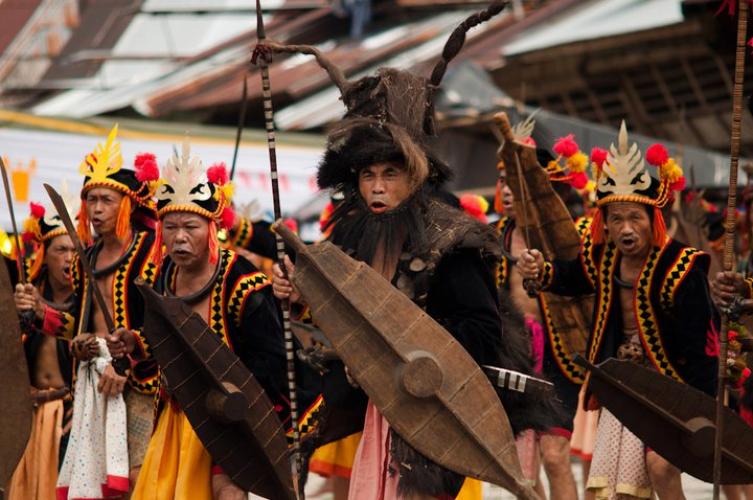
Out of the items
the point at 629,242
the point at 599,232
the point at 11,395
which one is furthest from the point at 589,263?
the point at 11,395

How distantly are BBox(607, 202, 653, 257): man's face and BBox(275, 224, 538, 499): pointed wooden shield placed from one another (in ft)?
6.38

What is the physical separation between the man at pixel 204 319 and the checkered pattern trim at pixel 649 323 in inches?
68.0

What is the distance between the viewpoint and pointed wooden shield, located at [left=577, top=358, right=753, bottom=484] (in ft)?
25.3

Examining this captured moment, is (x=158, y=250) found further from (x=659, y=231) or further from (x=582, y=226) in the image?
(x=582, y=226)

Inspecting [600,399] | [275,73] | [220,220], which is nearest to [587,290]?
[600,399]

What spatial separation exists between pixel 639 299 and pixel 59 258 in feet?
11.9

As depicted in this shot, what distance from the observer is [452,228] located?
7254mm

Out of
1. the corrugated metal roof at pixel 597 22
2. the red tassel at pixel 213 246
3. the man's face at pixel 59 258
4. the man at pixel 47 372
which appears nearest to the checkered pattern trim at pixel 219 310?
the red tassel at pixel 213 246

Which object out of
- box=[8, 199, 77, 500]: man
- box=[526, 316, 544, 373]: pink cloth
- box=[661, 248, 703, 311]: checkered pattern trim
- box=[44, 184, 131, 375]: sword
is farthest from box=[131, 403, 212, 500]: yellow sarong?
box=[526, 316, 544, 373]: pink cloth

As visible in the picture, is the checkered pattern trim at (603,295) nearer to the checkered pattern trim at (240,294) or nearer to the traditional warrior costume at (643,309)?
the traditional warrior costume at (643,309)

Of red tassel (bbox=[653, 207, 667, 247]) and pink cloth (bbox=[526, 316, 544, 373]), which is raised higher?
red tassel (bbox=[653, 207, 667, 247])

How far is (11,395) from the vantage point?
7578mm

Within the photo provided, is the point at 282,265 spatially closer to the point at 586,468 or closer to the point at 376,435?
the point at 376,435

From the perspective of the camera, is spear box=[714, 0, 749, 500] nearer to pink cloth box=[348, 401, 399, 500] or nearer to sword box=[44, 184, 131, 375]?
pink cloth box=[348, 401, 399, 500]
